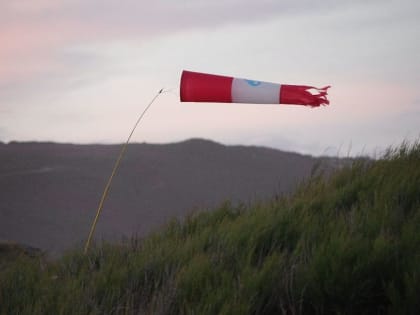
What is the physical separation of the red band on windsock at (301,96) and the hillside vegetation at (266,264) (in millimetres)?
873

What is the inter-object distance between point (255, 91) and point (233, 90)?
0.74 feet

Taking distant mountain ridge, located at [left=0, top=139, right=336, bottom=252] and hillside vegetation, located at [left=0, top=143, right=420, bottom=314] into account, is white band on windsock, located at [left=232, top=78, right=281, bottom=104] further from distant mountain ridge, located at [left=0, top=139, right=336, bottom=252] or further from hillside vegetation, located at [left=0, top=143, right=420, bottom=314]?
distant mountain ridge, located at [left=0, top=139, right=336, bottom=252]

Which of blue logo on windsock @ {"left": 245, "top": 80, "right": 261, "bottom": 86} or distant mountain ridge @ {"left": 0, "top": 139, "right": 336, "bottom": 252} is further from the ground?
blue logo on windsock @ {"left": 245, "top": 80, "right": 261, "bottom": 86}

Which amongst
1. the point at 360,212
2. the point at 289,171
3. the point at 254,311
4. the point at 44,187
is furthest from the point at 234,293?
the point at 289,171

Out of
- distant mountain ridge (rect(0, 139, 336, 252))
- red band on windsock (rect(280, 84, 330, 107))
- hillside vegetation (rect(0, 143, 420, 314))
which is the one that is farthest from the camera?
distant mountain ridge (rect(0, 139, 336, 252))

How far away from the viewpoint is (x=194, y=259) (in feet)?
18.0

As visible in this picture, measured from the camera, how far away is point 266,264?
5195 millimetres

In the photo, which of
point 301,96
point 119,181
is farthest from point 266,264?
point 119,181

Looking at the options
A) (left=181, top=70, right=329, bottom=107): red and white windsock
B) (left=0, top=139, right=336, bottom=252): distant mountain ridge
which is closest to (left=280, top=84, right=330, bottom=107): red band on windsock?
(left=181, top=70, right=329, bottom=107): red and white windsock

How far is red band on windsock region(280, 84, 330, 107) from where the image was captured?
7.14 metres

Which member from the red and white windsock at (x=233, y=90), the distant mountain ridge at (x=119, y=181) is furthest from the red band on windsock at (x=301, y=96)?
the distant mountain ridge at (x=119, y=181)

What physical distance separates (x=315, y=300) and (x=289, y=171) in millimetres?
16042

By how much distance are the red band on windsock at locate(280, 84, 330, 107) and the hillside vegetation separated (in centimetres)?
87

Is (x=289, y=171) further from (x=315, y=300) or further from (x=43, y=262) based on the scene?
(x=315, y=300)
